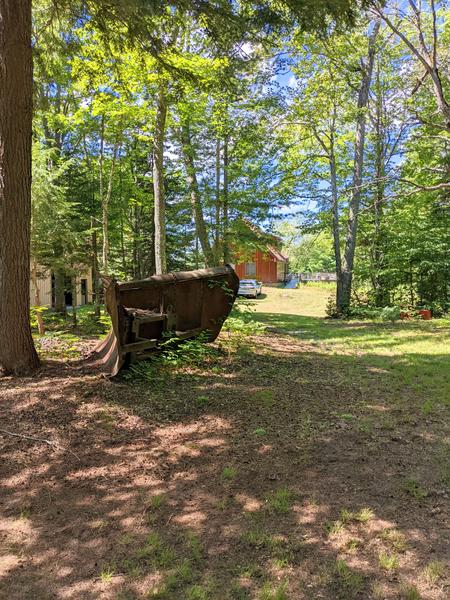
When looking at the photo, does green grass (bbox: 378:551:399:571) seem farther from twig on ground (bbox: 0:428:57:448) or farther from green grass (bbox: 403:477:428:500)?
twig on ground (bbox: 0:428:57:448)

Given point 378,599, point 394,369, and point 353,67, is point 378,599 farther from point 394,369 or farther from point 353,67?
point 353,67

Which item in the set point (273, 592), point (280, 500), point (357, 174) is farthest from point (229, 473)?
point (357, 174)

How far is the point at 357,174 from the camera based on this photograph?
14.5 metres

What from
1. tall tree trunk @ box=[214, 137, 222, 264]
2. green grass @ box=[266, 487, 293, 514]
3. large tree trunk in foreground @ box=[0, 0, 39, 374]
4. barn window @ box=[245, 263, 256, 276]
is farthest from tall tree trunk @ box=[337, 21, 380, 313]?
barn window @ box=[245, 263, 256, 276]

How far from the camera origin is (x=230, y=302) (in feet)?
22.0

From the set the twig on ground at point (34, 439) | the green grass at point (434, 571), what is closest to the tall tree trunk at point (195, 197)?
the twig on ground at point (34, 439)

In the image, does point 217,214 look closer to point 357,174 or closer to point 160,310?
point 357,174

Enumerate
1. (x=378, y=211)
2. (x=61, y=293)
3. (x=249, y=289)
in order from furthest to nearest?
(x=249, y=289)
(x=378, y=211)
(x=61, y=293)

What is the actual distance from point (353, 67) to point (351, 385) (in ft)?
38.9

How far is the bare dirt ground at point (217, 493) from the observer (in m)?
2.01

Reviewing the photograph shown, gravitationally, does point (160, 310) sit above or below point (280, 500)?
above

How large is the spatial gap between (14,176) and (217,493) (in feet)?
13.8

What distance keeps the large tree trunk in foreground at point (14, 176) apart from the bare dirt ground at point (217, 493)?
716 mm

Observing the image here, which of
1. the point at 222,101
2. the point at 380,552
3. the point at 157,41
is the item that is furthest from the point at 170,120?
the point at 380,552
